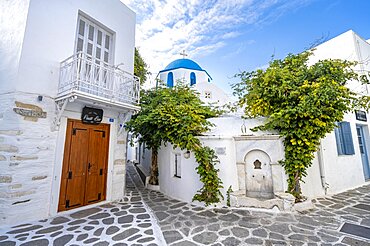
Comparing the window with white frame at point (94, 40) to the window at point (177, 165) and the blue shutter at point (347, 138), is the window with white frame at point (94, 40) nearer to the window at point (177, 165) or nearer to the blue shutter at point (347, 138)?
the window at point (177, 165)

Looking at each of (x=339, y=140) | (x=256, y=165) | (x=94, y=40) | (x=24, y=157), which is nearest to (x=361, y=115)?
(x=339, y=140)

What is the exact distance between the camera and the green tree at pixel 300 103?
4.88 m

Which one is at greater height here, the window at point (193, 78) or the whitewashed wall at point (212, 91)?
the window at point (193, 78)

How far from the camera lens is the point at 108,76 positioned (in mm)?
5832

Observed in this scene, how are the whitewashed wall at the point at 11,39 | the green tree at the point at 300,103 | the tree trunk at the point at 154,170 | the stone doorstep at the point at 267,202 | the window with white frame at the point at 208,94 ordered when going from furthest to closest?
→ the window with white frame at the point at 208,94 < the tree trunk at the point at 154,170 < the stone doorstep at the point at 267,202 < the green tree at the point at 300,103 < the whitewashed wall at the point at 11,39

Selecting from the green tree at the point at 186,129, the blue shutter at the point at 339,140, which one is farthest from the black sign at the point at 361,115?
the green tree at the point at 186,129

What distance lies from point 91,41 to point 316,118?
7978mm

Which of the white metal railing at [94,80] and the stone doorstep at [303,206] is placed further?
the stone doorstep at [303,206]

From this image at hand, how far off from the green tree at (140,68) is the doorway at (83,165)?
A: 182 inches

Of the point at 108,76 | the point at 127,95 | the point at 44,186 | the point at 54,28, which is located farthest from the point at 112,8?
the point at 44,186

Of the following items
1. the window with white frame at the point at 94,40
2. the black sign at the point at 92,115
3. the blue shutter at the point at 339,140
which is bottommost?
the blue shutter at the point at 339,140

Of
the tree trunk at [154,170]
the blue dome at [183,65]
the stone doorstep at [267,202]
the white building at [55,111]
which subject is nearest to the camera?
the white building at [55,111]

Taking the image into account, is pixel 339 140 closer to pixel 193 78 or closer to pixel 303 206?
pixel 303 206

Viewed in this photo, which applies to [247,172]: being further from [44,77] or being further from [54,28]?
[54,28]
